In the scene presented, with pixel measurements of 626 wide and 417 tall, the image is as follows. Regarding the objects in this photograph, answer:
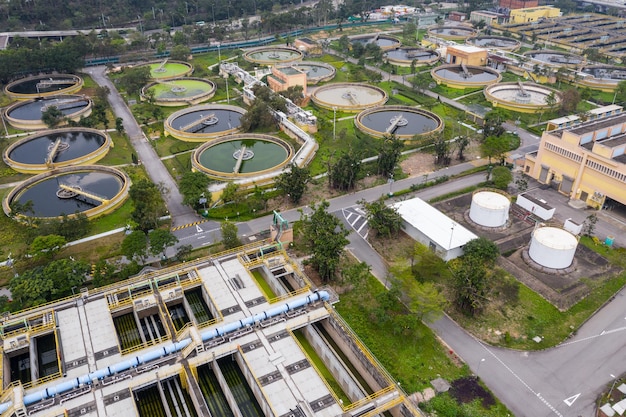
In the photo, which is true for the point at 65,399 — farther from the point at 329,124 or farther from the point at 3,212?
the point at 329,124

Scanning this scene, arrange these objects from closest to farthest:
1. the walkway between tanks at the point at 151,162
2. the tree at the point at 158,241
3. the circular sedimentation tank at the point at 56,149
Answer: the tree at the point at 158,241 < the walkway between tanks at the point at 151,162 < the circular sedimentation tank at the point at 56,149

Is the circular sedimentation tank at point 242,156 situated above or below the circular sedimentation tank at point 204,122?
below

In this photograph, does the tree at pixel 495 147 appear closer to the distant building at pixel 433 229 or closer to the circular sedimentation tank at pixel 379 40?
the distant building at pixel 433 229

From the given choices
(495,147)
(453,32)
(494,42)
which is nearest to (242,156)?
(495,147)

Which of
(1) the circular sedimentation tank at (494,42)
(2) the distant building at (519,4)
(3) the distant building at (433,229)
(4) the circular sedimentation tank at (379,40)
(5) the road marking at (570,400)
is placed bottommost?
(5) the road marking at (570,400)

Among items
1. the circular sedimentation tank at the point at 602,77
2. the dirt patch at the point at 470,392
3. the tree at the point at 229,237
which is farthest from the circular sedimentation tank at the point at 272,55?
the dirt patch at the point at 470,392

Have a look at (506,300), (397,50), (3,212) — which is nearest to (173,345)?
(506,300)

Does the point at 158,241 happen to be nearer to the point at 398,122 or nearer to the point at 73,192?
the point at 73,192
